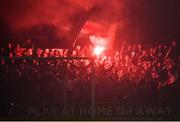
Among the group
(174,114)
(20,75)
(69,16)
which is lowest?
(174,114)

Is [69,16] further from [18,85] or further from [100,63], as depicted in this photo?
[18,85]

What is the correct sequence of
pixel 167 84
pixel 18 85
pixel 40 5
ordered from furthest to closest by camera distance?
pixel 40 5 < pixel 167 84 < pixel 18 85

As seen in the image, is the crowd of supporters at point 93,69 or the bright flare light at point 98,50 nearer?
the crowd of supporters at point 93,69

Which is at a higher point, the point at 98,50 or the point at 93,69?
the point at 98,50

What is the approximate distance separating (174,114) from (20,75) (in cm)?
348

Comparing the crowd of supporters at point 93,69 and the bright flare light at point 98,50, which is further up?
the bright flare light at point 98,50

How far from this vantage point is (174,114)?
11227 millimetres

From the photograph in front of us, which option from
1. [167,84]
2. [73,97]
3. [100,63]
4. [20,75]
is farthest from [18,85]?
[167,84]

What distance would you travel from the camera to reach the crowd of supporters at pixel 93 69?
1109 centimetres

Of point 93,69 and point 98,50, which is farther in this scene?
point 98,50

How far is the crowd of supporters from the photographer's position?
11.1 metres

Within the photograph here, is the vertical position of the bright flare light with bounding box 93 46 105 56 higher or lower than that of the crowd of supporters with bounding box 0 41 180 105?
higher

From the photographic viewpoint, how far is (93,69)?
11.2 m

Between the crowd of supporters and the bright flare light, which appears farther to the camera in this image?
the bright flare light
